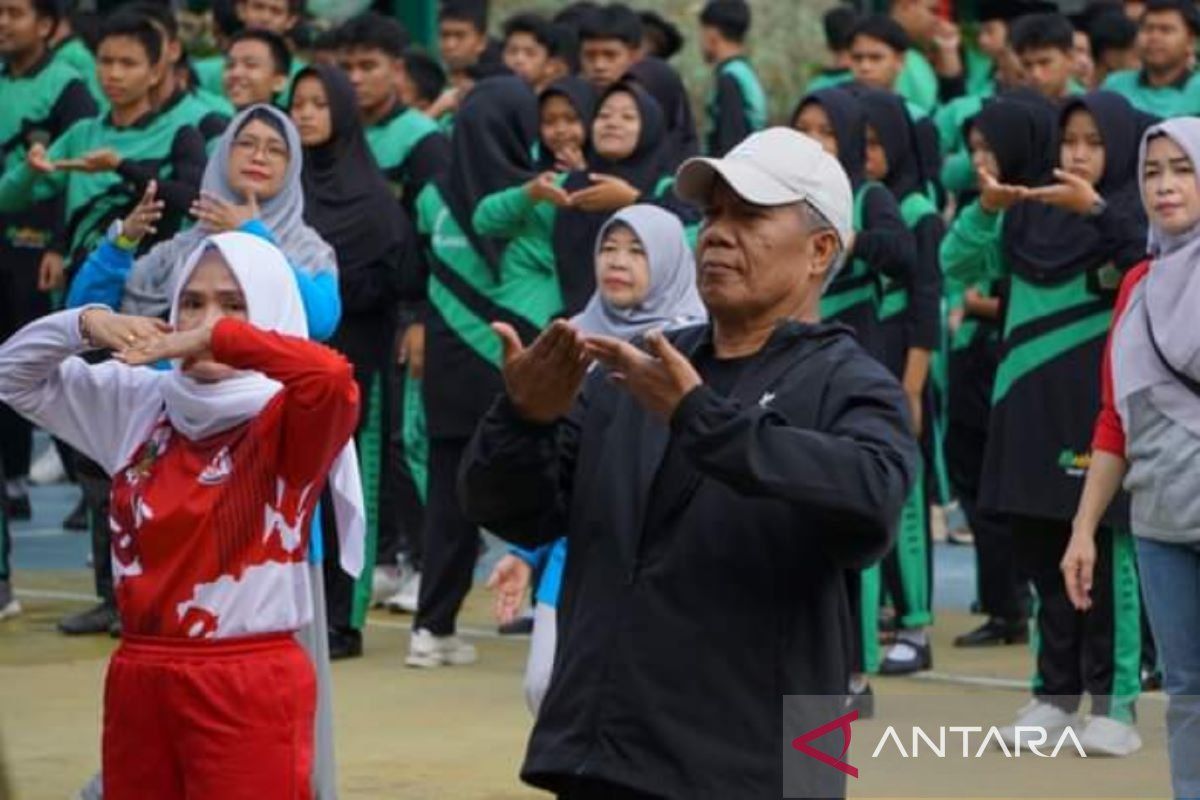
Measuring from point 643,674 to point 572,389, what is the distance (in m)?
0.47

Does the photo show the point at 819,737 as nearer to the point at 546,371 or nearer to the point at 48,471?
the point at 546,371

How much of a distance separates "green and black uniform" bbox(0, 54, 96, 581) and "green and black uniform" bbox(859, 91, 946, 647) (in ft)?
12.9

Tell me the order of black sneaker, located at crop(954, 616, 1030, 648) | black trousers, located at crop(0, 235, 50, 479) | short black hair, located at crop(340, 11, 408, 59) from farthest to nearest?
black trousers, located at crop(0, 235, 50, 479), short black hair, located at crop(340, 11, 408, 59), black sneaker, located at crop(954, 616, 1030, 648)

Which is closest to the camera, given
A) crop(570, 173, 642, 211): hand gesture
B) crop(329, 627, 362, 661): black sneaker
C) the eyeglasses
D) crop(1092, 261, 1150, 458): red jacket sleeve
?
crop(1092, 261, 1150, 458): red jacket sleeve

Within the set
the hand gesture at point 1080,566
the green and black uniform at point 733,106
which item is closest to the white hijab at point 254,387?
the hand gesture at point 1080,566

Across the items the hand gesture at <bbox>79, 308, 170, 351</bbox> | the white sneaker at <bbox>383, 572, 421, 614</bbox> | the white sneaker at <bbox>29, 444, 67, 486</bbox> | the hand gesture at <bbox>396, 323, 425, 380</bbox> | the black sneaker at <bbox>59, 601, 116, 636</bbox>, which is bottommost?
the white sneaker at <bbox>29, 444, 67, 486</bbox>

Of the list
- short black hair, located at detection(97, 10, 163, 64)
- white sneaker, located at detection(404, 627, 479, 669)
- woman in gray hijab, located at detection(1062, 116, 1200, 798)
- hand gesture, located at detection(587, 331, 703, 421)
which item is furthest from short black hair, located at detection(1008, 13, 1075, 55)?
hand gesture, located at detection(587, 331, 703, 421)

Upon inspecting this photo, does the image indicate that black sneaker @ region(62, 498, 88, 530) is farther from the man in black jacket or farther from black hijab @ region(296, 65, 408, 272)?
the man in black jacket

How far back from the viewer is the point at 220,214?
8875 millimetres

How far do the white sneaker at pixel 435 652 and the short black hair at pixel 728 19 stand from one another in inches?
229

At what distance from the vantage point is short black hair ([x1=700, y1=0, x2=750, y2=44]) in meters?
15.9

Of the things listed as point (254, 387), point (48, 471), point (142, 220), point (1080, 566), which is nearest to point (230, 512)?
point (254, 387)

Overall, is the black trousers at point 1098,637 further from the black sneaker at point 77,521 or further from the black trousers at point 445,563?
the black sneaker at point 77,521

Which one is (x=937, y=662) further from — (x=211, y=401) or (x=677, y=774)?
(x=677, y=774)
